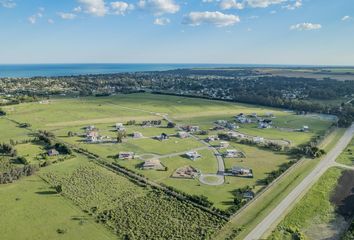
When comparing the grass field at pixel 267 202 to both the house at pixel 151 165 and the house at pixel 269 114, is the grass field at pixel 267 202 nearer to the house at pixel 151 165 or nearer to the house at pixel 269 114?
the house at pixel 151 165

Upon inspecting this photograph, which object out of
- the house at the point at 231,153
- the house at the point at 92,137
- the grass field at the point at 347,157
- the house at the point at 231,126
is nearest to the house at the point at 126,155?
the house at the point at 92,137

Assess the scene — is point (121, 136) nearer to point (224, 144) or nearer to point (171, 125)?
point (171, 125)

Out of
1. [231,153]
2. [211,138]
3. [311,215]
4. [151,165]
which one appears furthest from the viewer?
[211,138]

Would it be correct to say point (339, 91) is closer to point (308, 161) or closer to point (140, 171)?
point (308, 161)

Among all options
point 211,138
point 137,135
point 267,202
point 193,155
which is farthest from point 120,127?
point 267,202

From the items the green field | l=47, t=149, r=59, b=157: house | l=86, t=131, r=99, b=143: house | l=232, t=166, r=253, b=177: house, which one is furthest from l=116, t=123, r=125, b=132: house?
l=232, t=166, r=253, b=177: house

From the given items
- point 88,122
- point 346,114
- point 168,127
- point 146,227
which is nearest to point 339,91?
point 346,114
